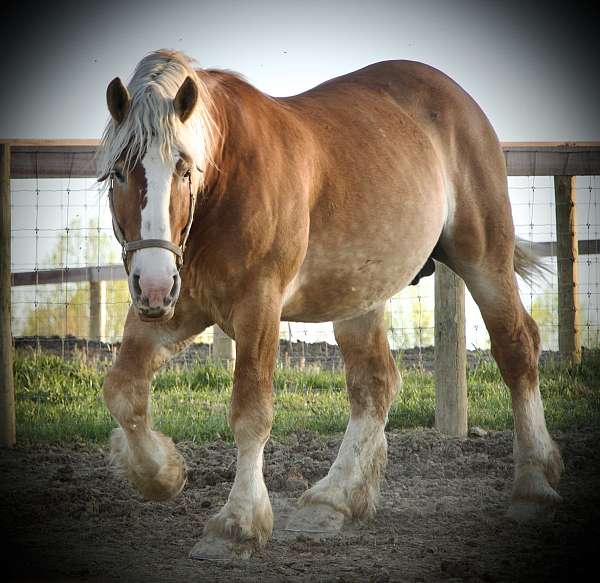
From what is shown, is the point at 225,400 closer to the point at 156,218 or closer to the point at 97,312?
the point at 156,218

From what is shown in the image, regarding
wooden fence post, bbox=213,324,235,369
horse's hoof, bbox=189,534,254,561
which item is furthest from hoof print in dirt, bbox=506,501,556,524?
wooden fence post, bbox=213,324,235,369

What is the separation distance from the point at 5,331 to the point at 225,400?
67.7 inches

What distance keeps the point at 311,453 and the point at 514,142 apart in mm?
3050

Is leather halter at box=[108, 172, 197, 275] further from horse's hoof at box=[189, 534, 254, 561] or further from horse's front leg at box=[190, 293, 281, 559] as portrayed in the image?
horse's hoof at box=[189, 534, 254, 561]

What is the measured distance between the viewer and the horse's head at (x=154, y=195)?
117 inches

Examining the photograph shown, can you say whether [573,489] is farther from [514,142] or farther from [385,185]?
[514,142]

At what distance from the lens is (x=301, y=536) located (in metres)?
3.71

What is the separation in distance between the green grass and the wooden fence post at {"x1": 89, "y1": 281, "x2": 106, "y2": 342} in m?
2.53

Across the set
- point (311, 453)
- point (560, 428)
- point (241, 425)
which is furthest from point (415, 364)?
point (241, 425)

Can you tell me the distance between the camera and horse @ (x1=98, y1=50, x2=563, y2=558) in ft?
10.3

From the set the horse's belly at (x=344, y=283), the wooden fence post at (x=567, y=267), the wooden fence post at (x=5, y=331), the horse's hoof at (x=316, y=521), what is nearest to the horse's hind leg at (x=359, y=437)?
the horse's hoof at (x=316, y=521)

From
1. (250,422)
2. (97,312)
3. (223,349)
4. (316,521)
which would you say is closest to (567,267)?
(223,349)

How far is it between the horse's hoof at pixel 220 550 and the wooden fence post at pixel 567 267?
492 cm

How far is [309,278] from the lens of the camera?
152 inches
